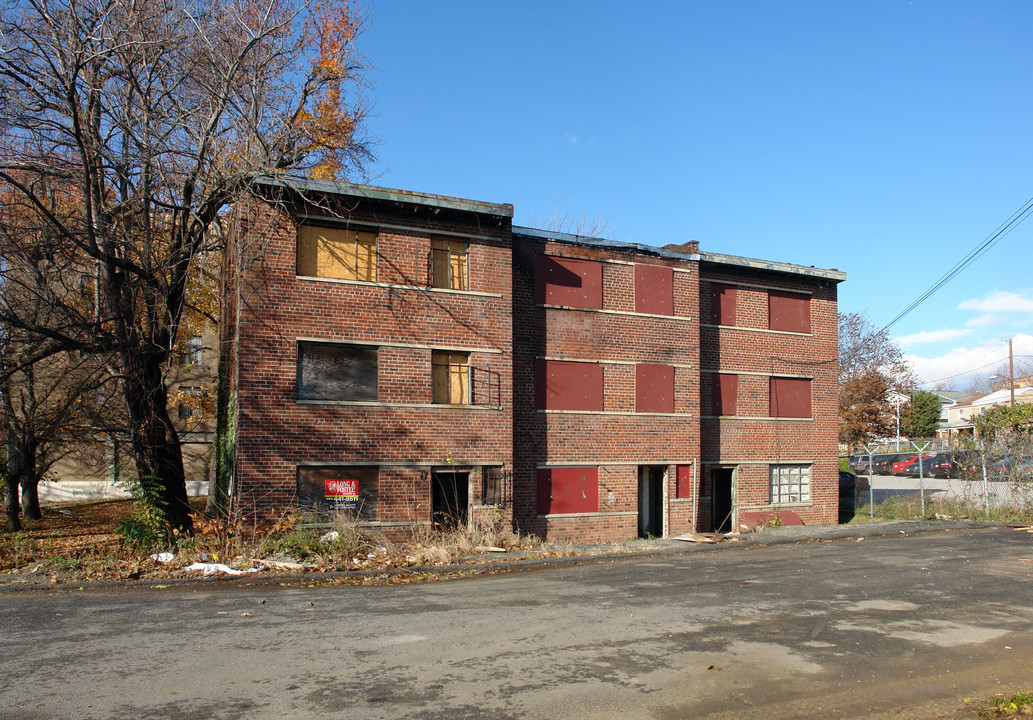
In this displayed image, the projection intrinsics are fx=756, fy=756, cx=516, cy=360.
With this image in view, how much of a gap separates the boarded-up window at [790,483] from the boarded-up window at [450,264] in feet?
38.5

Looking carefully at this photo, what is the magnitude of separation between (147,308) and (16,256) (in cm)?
250

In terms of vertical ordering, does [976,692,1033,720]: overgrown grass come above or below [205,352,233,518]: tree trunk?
below

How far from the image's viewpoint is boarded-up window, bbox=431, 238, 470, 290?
18406 mm

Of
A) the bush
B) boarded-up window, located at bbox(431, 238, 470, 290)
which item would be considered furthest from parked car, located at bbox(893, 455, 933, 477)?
the bush

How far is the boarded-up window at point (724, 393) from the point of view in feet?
74.2

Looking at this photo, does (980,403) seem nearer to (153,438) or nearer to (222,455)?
(222,455)

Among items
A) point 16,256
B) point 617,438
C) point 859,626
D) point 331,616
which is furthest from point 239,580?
point 617,438

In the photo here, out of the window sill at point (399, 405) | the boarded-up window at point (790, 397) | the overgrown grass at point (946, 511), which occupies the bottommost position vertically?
the overgrown grass at point (946, 511)

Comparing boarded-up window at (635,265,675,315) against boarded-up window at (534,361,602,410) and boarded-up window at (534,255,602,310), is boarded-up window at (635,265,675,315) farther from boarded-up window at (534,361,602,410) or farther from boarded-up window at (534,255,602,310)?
boarded-up window at (534,361,602,410)

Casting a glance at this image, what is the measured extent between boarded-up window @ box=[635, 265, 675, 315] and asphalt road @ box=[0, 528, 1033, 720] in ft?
32.5

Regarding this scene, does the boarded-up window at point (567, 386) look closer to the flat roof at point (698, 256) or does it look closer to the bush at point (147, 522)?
the flat roof at point (698, 256)

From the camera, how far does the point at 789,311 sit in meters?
24.2

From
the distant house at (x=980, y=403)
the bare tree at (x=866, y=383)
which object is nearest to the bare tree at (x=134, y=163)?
the bare tree at (x=866, y=383)

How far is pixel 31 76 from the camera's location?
13656mm
